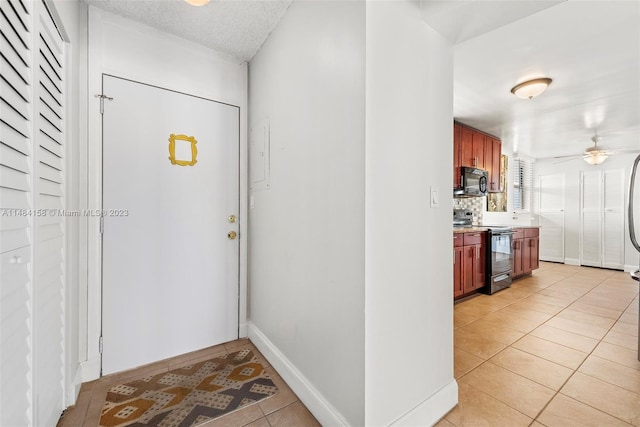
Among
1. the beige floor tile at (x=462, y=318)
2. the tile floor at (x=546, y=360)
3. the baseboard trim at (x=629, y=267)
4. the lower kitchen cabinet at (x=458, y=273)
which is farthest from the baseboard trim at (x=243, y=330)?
the baseboard trim at (x=629, y=267)

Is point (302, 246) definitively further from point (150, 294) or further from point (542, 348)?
point (542, 348)

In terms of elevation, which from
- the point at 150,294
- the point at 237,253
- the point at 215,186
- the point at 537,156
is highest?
the point at 537,156

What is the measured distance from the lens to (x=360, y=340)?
3.95 ft

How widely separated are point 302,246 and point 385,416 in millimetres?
937

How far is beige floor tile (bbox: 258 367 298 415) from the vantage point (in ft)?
5.12

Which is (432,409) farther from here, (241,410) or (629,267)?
(629,267)

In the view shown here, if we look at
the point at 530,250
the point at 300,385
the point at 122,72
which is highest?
the point at 122,72

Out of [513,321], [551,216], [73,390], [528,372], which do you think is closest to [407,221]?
[528,372]

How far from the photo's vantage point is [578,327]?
105 inches

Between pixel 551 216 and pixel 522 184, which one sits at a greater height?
pixel 522 184

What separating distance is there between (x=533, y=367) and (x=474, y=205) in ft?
11.6

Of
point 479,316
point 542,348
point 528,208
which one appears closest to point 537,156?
point 528,208

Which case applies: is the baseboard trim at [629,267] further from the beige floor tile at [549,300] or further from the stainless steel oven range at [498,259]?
the stainless steel oven range at [498,259]

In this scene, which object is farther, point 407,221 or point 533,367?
point 533,367
